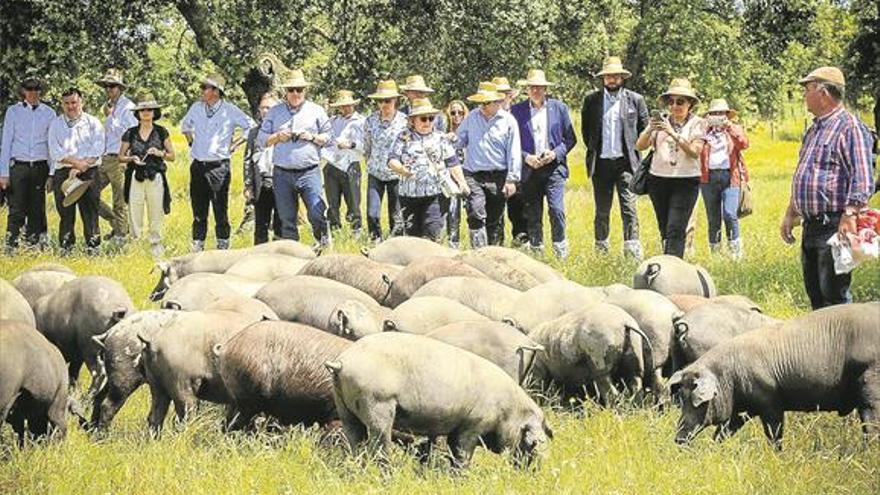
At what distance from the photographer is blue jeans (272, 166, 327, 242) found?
51.3 ft

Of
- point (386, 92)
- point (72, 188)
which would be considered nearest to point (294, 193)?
point (386, 92)

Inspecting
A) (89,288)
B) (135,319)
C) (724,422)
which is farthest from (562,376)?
(89,288)

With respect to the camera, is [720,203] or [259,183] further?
[259,183]

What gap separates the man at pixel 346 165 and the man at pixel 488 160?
10.5 feet

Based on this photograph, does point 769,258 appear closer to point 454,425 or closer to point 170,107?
point 454,425

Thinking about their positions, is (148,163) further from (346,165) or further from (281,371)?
(281,371)

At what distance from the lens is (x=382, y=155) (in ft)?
55.7

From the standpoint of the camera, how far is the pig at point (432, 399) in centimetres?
761

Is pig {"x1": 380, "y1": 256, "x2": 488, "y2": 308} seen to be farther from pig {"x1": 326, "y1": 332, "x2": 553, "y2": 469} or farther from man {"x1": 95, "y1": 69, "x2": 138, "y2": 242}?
man {"x1": 95, "y1": 69, "x2": 138, "y2": 242}

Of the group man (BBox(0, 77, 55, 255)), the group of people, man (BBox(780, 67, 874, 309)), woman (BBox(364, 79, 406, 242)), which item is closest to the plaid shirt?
man (BBox(780, 67, 874, 309))

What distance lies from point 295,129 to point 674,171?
13.4 ft

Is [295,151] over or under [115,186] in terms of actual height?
over

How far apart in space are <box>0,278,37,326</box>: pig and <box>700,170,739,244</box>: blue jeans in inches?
333

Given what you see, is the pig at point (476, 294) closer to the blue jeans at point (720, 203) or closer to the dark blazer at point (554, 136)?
the dark blazer at point (554, 136)
